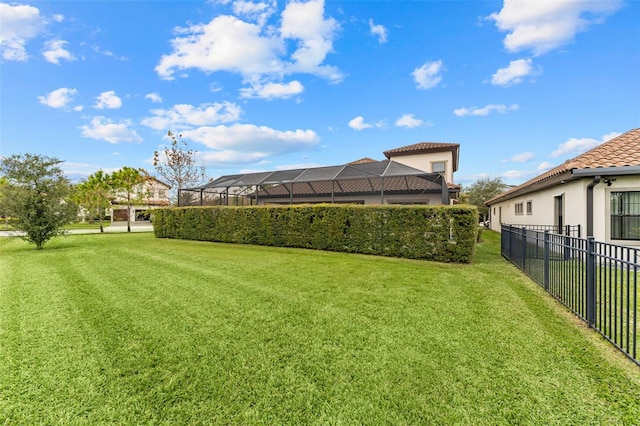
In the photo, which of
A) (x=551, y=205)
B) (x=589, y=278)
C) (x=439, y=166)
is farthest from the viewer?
(x=439, y=166)

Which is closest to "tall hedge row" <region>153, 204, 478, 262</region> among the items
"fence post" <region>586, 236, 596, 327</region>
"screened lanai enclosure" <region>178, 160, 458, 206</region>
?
"screened lanai enclosure" <region>178, 160, 458, 206</region>

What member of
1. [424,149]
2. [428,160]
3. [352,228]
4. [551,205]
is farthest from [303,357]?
[428,160]

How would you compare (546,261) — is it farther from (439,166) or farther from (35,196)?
(35,196)

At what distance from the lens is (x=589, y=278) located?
3.75 meters

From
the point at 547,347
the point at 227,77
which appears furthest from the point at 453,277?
the point at 227,77

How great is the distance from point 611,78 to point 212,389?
1677 centimetres

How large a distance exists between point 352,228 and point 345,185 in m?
9.13

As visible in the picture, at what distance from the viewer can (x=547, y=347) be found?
10.4 feet

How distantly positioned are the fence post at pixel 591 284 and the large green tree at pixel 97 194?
1106 inches

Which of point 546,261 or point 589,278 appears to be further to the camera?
point 546,261

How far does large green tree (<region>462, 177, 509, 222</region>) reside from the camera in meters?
36.3

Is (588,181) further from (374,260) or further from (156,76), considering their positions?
(156,76)

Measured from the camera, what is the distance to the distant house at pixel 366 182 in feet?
43.3

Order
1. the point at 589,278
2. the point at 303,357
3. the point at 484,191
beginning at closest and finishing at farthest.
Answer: the point at 303,357 → the point at 589,278 → the point at 484,191
